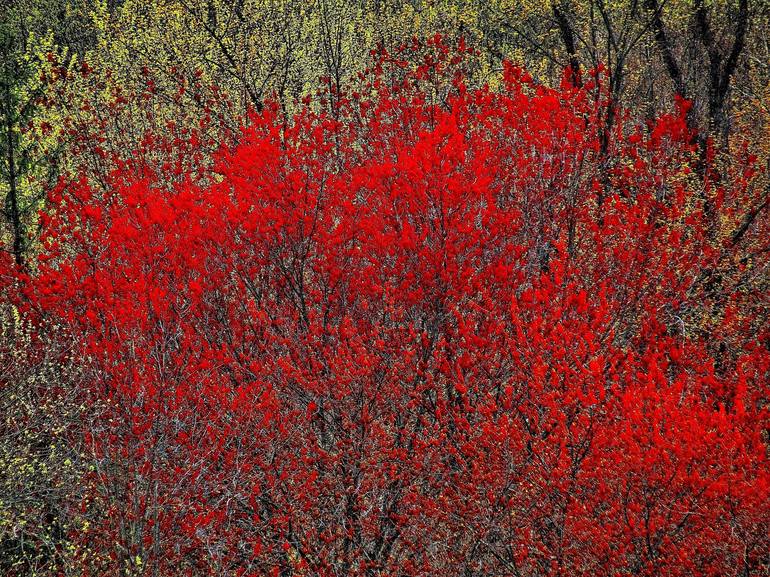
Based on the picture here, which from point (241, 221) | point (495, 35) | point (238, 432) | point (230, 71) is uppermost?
point (495, 35)

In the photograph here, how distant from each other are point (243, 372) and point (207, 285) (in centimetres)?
210

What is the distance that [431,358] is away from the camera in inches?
588

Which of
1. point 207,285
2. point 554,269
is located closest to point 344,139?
point 207,285

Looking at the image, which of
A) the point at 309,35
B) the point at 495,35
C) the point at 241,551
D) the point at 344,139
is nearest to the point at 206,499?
the point at 241,551

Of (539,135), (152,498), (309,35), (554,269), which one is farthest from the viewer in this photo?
(309,35)

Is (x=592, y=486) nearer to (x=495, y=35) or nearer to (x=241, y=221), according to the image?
(x=241, y=221)

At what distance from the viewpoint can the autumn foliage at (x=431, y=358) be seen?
11.3m

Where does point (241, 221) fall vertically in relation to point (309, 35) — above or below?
below

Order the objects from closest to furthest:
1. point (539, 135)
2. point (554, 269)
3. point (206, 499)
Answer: point (206, 499), point (554, 269), point (539, 135)

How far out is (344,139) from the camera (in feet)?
64.9

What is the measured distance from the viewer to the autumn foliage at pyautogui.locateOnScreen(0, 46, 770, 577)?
1127cm

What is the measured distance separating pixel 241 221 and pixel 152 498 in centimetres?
597

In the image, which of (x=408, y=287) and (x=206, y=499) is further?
(x=408, y=287)

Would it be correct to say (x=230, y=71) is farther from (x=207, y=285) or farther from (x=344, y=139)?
(x=207, y=285)
